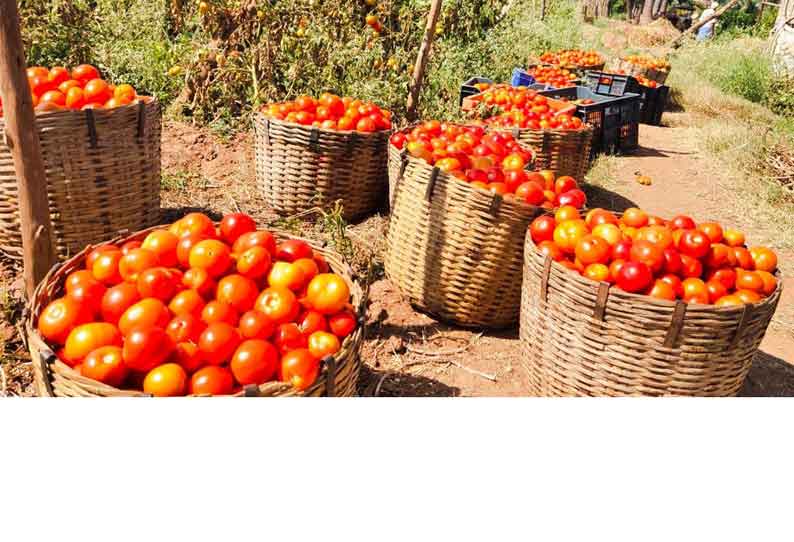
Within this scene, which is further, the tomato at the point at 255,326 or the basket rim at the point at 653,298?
the basket rim at the point at 653,298

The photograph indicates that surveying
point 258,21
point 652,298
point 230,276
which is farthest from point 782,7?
point 230,276

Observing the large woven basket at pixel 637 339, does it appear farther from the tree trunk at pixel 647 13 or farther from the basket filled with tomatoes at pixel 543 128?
the tree trunk at pixel 647 13

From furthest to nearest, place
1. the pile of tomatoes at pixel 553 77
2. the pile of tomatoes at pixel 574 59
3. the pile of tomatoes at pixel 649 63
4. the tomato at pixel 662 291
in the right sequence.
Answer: the pile of tomatoes at pixel 649 63 < the pile of tomatoes at pixel 574 59 < the pile of tomatoes at pixel 553 77 < the tomato at pixel 662 291

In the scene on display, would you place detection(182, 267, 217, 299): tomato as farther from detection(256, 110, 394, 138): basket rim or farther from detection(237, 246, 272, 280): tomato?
detection(256, 110, 394, 138): basket rim

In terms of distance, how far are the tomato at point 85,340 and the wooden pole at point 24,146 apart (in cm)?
83

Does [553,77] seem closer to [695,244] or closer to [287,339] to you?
[695,244]

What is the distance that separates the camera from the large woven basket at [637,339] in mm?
2467

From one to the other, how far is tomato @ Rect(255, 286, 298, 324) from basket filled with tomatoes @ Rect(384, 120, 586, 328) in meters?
1.40

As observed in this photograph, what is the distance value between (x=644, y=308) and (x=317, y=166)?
2760 millimetres

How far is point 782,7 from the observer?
12.3m

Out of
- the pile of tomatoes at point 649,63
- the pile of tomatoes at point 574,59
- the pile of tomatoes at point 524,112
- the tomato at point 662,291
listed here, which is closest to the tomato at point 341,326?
the tomato at point 662,291

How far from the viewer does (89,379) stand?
179 cm
